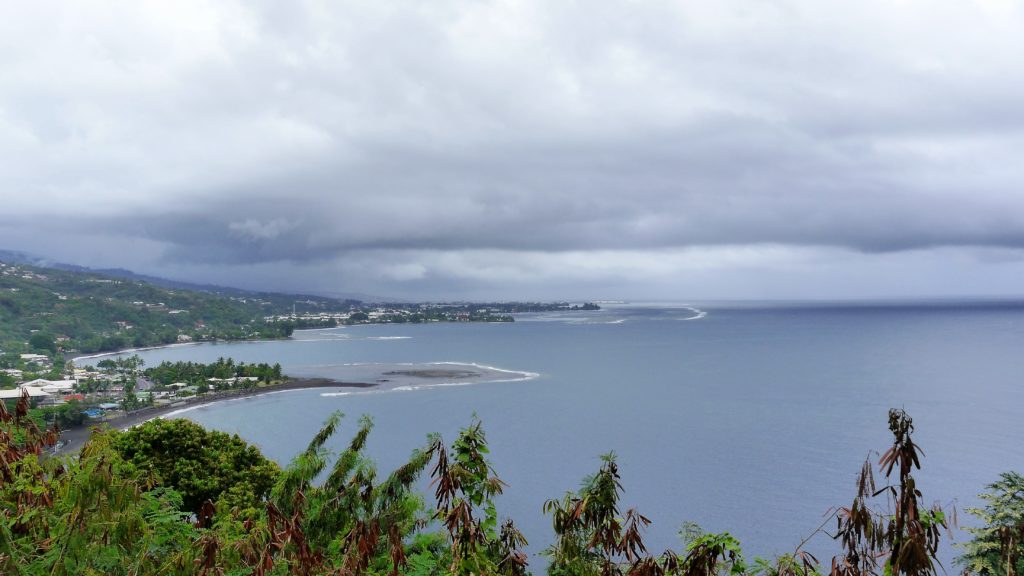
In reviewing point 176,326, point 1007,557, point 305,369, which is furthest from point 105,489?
point 176,326

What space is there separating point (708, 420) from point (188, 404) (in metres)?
42.4

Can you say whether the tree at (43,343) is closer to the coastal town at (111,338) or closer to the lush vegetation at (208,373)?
the coastal town at (111,338)

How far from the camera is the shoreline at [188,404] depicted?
3900 cm

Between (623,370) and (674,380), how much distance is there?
956 cm

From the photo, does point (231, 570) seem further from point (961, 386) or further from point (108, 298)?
point (108, 298)

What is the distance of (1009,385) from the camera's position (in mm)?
53469

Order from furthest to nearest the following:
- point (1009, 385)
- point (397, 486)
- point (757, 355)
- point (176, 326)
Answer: point (176, 326) → point (757, 355) → point (1009, 385) → point (397, 486)

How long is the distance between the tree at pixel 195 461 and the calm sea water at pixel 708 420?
1023cm

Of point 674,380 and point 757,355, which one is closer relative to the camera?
point 674,380

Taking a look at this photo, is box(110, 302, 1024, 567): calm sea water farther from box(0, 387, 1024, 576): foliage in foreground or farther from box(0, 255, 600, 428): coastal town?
box(0, 255, 600, 428): coastal town

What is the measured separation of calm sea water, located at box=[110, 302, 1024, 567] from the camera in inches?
1067

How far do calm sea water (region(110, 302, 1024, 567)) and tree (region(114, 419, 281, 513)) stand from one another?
33.6 feet

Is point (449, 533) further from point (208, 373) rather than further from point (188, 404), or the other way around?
point (208, 373)

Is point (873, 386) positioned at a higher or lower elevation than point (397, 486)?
lower
